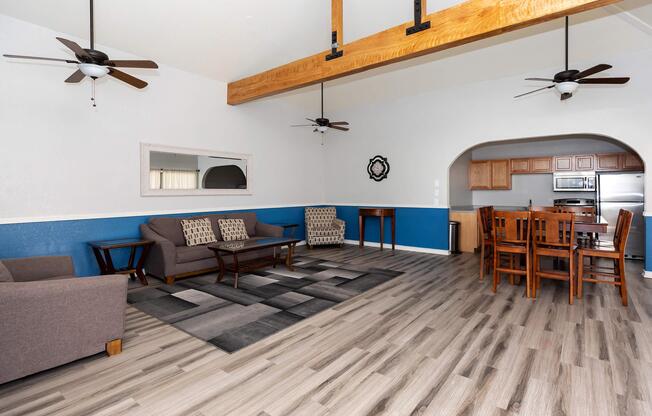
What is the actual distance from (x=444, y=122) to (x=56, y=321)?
20.6 feet

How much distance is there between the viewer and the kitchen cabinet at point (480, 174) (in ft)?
25.3

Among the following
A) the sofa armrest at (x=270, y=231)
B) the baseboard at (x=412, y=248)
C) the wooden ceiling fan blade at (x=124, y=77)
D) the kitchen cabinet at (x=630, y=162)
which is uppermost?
the wooden ceiling fan blade at (x=124, y=77)

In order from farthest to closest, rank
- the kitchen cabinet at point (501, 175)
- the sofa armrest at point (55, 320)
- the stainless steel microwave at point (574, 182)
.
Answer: the kitchen cabinet at point (501, 175), the stainless steel microwave at point (574, 182), the sofa armrest at point (55, 320)

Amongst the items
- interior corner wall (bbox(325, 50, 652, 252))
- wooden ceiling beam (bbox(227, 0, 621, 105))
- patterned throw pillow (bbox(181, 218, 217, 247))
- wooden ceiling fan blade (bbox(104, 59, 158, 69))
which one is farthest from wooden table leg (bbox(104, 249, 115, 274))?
interior corner wall (bbox(325, 50, 652, 252))

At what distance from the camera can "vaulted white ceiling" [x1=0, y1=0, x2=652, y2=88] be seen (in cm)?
367

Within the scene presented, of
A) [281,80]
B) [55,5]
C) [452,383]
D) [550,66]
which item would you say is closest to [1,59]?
[55,5]

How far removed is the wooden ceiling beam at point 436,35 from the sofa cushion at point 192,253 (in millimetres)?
2601

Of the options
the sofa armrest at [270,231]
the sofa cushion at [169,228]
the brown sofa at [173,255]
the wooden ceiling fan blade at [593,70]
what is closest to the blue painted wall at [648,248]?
the wooden ceiling fan blade at [593,70]

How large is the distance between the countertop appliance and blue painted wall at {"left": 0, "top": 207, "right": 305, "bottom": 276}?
737 cm

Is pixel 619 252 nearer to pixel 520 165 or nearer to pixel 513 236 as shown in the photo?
pixel 513 236

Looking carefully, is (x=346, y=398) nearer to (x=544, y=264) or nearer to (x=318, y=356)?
(x=318, y=356)

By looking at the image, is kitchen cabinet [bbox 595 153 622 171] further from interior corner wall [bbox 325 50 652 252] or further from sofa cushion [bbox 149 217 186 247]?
sofa cushion [bbox 149 217 186 247]

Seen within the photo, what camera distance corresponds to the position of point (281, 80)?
4.73m

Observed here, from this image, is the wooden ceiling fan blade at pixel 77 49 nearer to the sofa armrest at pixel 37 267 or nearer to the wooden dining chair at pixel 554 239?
the sofa armrest at pixel 37 267
